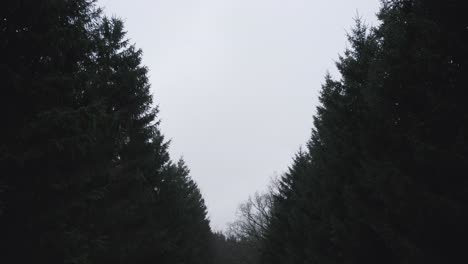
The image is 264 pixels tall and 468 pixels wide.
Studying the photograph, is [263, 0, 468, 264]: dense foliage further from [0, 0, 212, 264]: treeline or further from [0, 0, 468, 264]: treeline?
[0, 0, 212, 264]: treeline

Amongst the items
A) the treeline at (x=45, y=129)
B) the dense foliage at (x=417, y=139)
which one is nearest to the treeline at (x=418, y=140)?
the dense foliage at (x=417, y=139)

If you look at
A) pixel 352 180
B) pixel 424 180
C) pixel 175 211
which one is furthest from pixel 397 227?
pixel 175 211

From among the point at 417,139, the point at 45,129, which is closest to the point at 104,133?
the point at 45,129

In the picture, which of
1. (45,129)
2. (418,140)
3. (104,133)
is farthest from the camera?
(104,133)

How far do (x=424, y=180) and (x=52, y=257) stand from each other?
6911 millimetres

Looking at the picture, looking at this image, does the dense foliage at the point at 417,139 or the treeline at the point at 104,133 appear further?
the dense foliage at the point at 417,139

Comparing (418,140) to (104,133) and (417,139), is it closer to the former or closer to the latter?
(417,139)


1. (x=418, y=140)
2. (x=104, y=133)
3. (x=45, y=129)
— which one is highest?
(x=104, y=133)

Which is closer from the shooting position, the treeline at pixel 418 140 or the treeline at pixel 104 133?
the treeline at pixel 104 133

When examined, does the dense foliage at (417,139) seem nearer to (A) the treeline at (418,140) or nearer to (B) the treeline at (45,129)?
A: (A) the treeline at (418,140)

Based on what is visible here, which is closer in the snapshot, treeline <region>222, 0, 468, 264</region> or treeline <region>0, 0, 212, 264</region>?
treeline <region>0, 0, 212, 264</region>

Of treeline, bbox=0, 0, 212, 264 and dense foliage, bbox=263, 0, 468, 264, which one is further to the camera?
dense foliage, bbox=263, 0, 468, 264

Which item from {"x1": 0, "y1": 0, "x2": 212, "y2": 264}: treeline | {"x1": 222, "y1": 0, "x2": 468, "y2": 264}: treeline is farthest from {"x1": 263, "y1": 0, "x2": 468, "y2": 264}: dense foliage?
{"x1": 0, "y1": 0, "x2": 212, "y2": 264}: treeline

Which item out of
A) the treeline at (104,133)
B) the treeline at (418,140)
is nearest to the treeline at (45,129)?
the treeline at (104,133)
